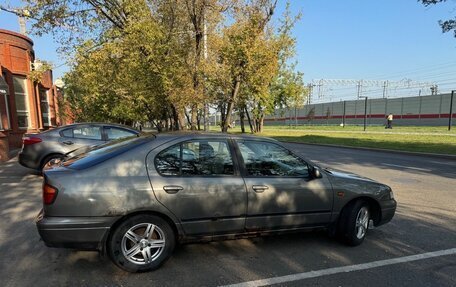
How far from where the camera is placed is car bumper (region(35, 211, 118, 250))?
3.43m

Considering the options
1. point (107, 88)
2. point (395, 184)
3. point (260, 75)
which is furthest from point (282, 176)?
point (107, 88)

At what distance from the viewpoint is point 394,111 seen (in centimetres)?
5559

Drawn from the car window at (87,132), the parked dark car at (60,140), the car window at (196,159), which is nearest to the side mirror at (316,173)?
the car window at (196,159)

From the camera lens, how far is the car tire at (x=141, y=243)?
3.62 m

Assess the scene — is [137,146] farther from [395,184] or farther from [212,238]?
[395,184]

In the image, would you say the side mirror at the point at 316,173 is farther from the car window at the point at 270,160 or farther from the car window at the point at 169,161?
the car window at the point at 169,161

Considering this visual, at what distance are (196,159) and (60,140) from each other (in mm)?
6375

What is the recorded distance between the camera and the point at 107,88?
17359 mm

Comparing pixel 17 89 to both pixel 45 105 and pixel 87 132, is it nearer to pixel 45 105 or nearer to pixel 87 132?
pixel 45 105

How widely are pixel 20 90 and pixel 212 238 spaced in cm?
1791

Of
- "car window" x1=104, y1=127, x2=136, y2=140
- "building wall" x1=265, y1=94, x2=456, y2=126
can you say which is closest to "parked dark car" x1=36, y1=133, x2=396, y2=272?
"car window" x1=104, y1=127, x2=136, y2=140

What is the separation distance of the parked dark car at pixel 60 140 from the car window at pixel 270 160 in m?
5.00

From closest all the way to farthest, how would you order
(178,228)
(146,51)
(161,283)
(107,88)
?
(161,283)
(178,228)
(146,51)
(107,88)

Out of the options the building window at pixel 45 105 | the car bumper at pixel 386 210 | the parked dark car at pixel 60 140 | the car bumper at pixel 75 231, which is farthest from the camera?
the building window at pixel 45 105
